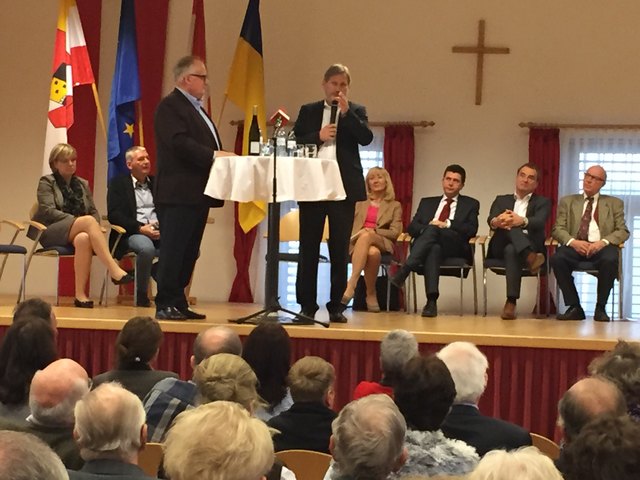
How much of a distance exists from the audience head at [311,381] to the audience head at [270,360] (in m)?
0.40

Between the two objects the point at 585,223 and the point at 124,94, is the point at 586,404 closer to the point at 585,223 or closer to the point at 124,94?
the point at 585,223

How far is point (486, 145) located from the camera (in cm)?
866

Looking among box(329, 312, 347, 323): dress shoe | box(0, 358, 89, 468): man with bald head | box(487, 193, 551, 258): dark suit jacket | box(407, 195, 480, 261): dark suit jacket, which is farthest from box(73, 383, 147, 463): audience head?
box(487, 193, 551, 258): dark suit jacket

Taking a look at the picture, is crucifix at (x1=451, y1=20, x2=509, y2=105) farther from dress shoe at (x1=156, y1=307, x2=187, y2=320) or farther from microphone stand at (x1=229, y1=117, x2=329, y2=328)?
dress shoe at (x1=156, y1=307, x2=187, y2=320)

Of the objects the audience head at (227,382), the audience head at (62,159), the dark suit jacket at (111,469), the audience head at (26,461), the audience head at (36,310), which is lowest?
the dark suit jacket at (111,469)

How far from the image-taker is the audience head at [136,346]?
354cm

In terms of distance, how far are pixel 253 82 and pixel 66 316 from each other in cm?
350

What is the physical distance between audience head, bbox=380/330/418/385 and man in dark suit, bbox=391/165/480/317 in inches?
110

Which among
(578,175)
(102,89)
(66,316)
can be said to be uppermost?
(102,89)

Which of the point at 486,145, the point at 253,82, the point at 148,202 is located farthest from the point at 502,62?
the point at 148,202

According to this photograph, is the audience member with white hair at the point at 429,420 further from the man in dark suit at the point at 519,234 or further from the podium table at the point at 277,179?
the man in dark suit at the point at 519,234

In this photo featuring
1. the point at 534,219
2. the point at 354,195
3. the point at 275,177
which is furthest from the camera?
the point at 534,219

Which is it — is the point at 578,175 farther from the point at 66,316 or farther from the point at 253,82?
the point at 66,316

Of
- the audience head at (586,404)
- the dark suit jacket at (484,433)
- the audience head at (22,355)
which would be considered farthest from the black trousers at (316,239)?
the audience head at (586,404)
